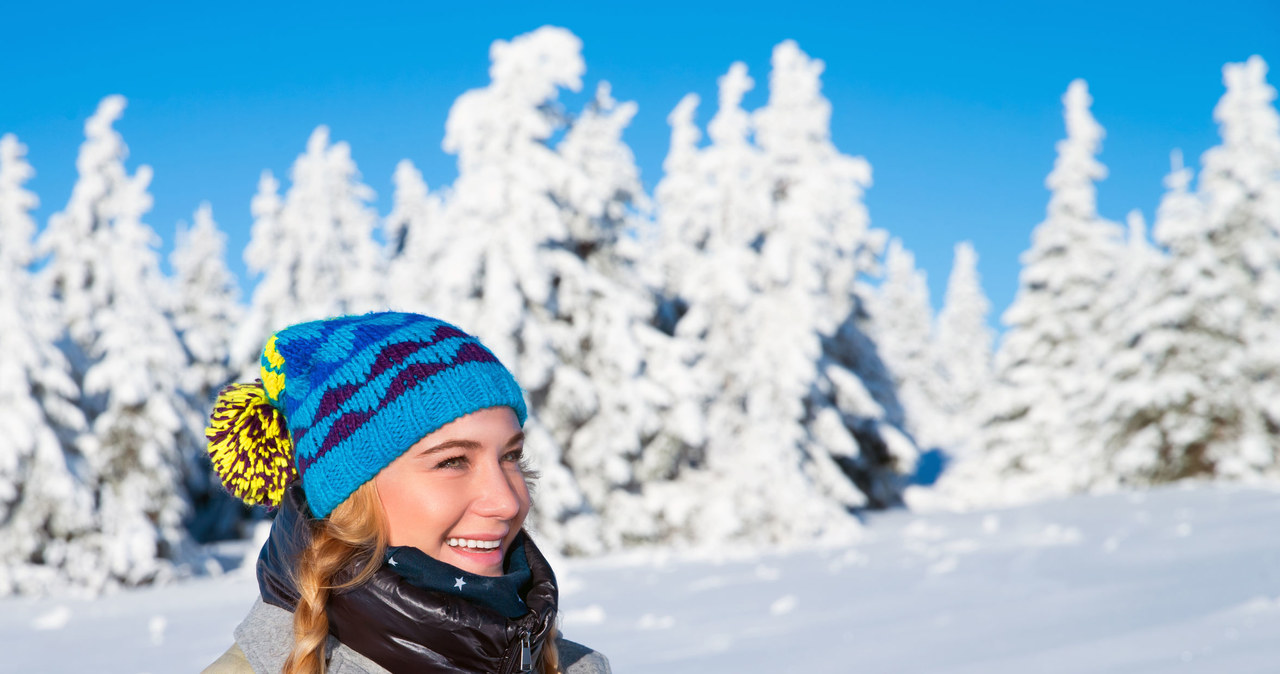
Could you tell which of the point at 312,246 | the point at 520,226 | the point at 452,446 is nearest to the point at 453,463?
the point at 452,446

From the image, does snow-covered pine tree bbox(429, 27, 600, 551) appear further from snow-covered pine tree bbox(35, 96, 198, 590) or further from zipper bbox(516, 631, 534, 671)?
zipper bbox(516, 631, 534, 671)

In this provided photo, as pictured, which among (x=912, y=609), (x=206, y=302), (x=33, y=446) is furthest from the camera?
(x=206, y=302)

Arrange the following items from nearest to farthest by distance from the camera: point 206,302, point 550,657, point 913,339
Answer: point 550,657, point 206,302, point 913,339

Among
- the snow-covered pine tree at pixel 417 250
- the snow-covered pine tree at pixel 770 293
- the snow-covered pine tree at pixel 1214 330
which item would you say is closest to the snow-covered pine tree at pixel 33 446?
the snow-covered pine tree at pixel 417 250

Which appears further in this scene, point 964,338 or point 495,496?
point 964,338

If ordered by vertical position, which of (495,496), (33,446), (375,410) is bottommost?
(495,496)

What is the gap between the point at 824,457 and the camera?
2089 centimetres

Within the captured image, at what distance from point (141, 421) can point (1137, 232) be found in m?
28.8

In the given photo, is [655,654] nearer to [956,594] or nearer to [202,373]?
[956,594]

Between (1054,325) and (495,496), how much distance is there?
30503 mm

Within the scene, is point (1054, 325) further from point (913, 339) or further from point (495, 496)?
point (495, 496)

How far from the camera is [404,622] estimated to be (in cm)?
202

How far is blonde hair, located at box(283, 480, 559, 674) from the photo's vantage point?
1.99 m

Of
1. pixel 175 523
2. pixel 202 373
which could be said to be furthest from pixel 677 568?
pixel 202 373
